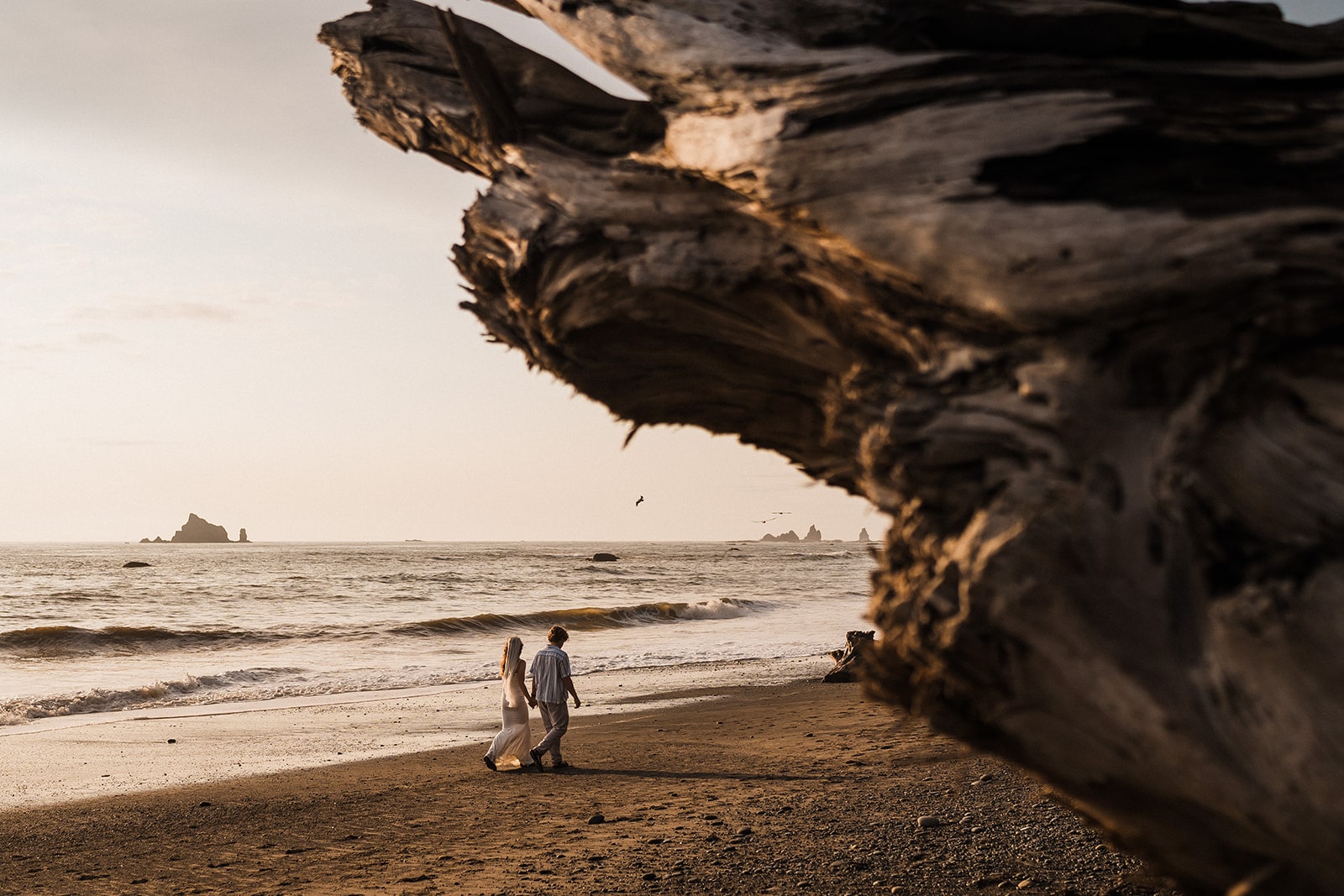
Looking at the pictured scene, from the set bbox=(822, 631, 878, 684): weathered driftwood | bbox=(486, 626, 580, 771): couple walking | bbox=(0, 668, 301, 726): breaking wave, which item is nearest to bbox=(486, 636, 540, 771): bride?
bbox=(486, 626, 580, 771): couple walking

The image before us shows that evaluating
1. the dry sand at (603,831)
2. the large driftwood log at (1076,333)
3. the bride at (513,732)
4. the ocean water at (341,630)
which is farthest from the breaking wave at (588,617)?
the large driftwood log at (1076,333)

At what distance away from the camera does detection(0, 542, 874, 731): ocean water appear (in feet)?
62.1

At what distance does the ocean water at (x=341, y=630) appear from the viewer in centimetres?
1894

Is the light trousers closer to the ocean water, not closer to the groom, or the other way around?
the groom

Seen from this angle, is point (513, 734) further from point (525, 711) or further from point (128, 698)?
point (128, 698)

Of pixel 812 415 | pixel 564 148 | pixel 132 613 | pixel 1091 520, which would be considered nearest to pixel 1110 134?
pixel 1091 520

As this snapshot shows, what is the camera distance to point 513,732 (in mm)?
10664

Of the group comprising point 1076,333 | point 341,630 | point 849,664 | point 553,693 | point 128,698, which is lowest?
point 341,630

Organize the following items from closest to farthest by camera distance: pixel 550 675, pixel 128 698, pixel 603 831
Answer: pixel 603 831
pixel 550 675
pixel 128 698

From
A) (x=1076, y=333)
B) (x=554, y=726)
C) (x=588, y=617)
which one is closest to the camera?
(x=1076, y=333)

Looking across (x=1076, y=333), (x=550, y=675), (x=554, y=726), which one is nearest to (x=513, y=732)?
(x=554, y=726)

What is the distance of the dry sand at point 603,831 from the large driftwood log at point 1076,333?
230 centimetres

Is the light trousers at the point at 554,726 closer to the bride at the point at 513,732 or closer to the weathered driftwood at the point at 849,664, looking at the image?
the bride at the point at 513,732

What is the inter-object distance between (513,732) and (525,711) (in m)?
0.25
